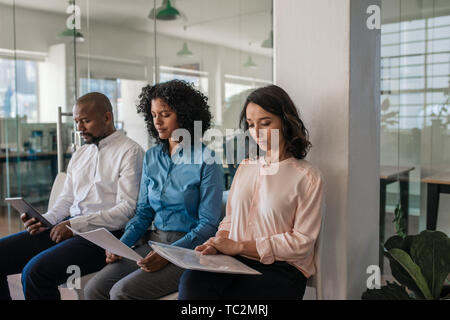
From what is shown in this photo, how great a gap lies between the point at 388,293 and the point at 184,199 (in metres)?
0.88

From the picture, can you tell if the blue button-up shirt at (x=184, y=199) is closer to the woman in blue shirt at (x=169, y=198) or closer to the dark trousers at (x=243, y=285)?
the woman in blue shirt at (x=169, y=198)

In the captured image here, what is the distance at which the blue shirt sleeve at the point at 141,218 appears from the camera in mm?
1983

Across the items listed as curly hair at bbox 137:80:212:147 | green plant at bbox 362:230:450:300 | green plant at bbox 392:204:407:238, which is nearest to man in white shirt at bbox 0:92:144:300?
curly hair at bbox 137:80:212:147

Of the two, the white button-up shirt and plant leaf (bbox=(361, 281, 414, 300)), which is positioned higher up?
the white button-up shirt

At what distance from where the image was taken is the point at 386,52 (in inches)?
118

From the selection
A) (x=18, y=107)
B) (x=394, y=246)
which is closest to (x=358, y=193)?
(x=394, y=246)

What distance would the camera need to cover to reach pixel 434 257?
1.69m

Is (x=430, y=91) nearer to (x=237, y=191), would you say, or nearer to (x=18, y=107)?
(x=237, y=191)

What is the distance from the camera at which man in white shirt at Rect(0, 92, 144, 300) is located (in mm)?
1942

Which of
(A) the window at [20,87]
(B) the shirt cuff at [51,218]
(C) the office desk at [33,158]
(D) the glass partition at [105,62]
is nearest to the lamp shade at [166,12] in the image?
(D) the glass partition at [105,62]

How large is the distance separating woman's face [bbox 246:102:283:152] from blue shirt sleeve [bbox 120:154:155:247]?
2.15 ft

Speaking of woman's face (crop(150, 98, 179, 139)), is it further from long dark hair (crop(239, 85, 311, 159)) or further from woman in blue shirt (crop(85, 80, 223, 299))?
long dark hair (crop(239, 85, 311, 159))

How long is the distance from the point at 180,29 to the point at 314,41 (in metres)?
1.54

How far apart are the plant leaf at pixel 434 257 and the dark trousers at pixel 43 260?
136 cm
